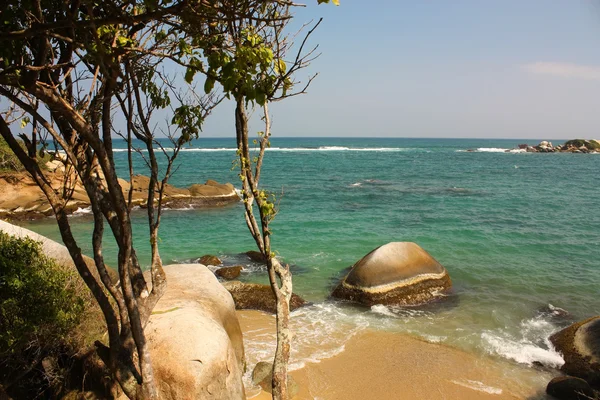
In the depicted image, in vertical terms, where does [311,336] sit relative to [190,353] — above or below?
below

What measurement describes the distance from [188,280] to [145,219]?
53.4 ft

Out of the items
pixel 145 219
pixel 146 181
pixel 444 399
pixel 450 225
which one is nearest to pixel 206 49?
pixel 444 399

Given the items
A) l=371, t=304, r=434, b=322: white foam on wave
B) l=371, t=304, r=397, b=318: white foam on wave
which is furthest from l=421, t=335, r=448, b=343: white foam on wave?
l=371, t=304, r=397, b=318: white foam on wave

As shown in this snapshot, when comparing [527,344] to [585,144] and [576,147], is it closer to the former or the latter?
[576,147]

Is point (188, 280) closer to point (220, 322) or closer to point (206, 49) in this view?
point (220, 322)

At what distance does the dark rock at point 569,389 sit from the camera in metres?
7.84

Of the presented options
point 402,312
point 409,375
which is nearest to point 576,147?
point 402,312

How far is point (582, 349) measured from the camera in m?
9.07

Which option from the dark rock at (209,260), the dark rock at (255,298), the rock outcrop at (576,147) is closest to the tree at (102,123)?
the dark rock at (255,298)

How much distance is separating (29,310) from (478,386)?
23.7 feet

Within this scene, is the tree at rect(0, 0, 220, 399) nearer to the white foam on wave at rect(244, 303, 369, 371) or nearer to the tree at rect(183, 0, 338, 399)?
the tree at rect(183, 0, 338, 399)

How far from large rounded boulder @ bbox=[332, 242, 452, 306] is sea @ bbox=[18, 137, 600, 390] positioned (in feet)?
1.19

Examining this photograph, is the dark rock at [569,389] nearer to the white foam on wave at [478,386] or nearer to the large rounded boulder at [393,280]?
the white foam on wave at [478,386]

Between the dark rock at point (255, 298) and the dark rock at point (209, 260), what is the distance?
3.26 metres
